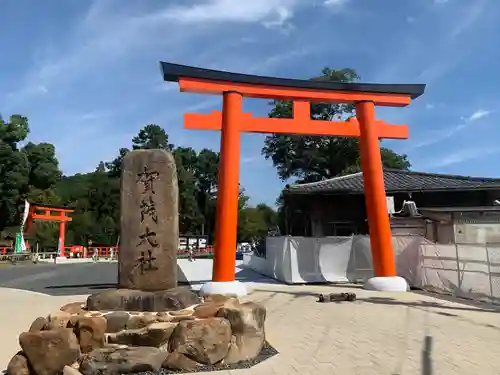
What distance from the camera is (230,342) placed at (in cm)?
546

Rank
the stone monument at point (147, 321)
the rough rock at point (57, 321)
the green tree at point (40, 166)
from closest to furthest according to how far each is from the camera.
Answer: the stone monument at point (147, 321), the rough rock at point (57, 321), the green tree at point (40, 166)

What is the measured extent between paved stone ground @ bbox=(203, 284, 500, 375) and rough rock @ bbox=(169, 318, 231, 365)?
381 mm

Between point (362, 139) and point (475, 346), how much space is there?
27.3ft

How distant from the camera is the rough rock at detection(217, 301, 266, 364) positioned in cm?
543

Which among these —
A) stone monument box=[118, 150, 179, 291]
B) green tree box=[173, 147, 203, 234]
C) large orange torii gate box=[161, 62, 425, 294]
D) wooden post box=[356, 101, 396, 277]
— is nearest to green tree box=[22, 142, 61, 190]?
green tree box=[173, 147, 203, 234]

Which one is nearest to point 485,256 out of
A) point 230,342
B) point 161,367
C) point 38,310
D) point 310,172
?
point 230,342

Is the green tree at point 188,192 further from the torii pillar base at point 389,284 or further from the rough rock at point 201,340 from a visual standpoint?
the rough rock at point 201,340

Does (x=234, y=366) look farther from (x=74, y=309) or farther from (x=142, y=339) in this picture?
(x=74, y=309)

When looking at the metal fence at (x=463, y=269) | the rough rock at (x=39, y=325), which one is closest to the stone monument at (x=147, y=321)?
the rough rock at (x=39, y=325)

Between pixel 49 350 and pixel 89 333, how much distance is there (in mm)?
495

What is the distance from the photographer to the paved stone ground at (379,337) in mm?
5062

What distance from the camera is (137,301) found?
6.02 m

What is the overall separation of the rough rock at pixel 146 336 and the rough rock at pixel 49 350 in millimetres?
558

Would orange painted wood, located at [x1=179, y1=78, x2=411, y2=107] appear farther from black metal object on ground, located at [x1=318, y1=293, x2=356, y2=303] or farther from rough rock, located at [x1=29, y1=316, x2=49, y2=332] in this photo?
rough rock, located at [x1=29, y1=316, x2=49, y2=332]
